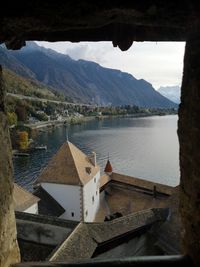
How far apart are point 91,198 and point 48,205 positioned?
3271 millimetres

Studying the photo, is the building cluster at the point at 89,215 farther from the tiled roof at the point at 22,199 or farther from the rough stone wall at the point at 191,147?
the rough stone wall at the point at 191,147

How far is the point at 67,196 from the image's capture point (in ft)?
80.1

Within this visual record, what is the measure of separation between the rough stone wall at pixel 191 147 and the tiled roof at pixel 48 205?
20.7 meters

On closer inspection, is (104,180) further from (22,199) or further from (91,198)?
(22,199)

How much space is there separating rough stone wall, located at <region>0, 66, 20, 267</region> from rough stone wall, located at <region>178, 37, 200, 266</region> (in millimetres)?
1828

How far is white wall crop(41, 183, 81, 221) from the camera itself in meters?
24.2

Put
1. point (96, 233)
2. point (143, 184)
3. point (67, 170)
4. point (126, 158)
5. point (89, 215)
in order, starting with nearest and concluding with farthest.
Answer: point (96, 233) < point (67, 170) < point (89, 215) < point (143, 184) < point (126, 158)

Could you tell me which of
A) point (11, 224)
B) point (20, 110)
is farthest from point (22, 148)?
point (11, 224)

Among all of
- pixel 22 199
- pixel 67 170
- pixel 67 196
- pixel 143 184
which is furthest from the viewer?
pixel 143 184

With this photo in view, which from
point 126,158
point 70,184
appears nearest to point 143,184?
point 70,184

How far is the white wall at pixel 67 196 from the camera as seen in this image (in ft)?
79.5

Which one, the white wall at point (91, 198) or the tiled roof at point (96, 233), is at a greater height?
the tiled roof at point (96, 233)

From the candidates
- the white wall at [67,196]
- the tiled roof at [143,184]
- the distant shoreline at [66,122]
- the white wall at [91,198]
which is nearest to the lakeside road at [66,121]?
the distant shoreline at [66,122]

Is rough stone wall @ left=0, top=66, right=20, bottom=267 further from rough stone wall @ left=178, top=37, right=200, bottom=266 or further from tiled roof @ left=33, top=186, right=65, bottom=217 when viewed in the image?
tiled roof @ left=33, top=186, right=65, bottom=217
